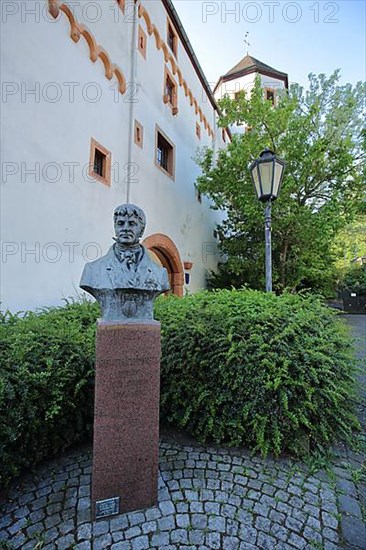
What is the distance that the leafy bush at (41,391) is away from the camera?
1.74 m

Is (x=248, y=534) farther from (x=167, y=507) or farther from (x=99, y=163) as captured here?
(x=99, y=163)

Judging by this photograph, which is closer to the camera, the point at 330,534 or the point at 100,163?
the point at 330,534

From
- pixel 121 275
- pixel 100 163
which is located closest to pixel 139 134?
pixel 100 163

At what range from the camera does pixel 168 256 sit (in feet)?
26.0

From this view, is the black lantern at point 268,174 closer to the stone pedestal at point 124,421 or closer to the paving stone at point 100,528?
the stone pedestal at point 124,421

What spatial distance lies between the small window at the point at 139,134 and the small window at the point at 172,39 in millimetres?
3502

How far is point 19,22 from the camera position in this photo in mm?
3883

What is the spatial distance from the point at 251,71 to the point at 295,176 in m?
10.2

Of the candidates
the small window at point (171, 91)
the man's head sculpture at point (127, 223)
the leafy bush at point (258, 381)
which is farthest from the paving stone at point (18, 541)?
the small window at point (171, 91)

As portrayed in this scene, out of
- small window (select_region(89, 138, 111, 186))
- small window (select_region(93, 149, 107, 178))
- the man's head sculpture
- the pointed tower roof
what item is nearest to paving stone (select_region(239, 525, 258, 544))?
the man's head sculpture

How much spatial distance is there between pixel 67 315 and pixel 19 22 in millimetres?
3930

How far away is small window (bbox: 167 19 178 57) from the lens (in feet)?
26.6

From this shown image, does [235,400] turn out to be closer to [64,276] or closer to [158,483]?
[158,483]

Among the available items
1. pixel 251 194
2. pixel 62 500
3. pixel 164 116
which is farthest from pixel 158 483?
pixel 164 116
